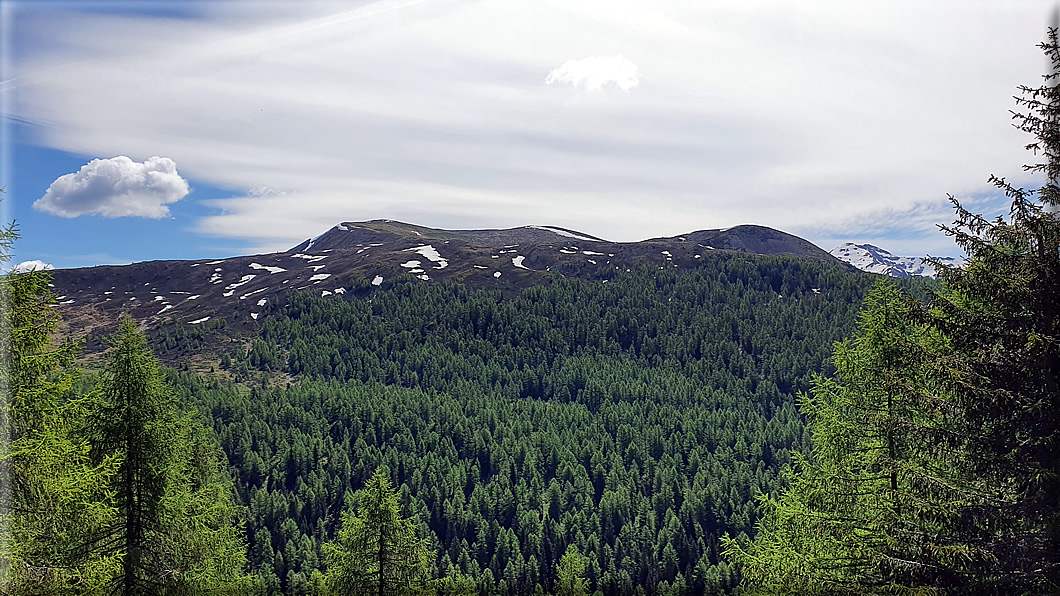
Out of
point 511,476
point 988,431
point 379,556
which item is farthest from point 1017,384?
point 511,476

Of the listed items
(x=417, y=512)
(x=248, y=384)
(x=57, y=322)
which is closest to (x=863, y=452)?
(x=57, y=322)

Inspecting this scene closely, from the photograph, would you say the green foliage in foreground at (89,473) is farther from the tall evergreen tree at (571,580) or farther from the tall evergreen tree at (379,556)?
the tall evergreen tree at (571,580)

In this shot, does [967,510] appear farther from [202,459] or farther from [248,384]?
[248,384]

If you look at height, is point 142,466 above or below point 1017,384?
below

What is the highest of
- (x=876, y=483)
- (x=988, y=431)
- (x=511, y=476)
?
(x=988, y=431)

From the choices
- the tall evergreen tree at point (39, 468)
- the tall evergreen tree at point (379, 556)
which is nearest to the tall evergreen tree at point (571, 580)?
the tall evergreen tree at point (379, 556)

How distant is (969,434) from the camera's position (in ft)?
42.2

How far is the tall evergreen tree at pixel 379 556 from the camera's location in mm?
21500

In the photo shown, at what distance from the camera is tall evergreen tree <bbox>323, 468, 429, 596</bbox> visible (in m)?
21.5

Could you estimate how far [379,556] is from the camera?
21.6 metres

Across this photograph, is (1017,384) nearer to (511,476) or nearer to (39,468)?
(39,468)

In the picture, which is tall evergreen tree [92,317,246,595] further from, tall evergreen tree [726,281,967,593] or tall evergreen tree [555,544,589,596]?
tall evergreen tree [555,544,589,596]

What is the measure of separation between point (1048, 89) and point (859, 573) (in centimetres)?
1149

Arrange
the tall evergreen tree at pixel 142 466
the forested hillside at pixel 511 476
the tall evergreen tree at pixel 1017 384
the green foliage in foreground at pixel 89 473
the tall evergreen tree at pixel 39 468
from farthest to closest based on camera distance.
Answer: the forested hillside at pixel 511 476 < the tall evergreen tree at pixel 142 466 < the green foliage in foreground at pixel 89 473 < the tall evergreen tree at pixel 39 468 < the tall evergreen tree at pixel 1017 384
